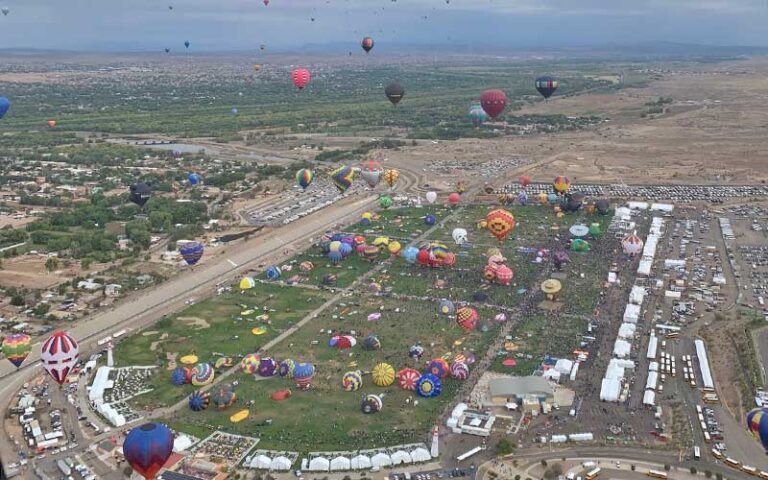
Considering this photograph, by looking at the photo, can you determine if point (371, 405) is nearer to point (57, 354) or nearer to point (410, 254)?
point (57, 354)

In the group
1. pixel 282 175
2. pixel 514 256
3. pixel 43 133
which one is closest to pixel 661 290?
pixel 514 256

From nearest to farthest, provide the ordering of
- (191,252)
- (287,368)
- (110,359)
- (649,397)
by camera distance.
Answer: (649,397), (287,368), (110,359), (191,252)

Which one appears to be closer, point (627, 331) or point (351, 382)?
point (351, 382)

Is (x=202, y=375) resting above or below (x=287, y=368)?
above

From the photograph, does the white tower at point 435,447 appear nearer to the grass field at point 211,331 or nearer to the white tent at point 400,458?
the white tent at point 400,458

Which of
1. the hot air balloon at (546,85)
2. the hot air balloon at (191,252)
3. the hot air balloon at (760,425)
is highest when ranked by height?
the hot air balloon at (546,85)

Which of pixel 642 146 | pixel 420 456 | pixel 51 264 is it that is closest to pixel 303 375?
pixel 420 456

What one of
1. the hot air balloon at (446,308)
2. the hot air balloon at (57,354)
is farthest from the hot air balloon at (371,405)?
the hot air balloon at (57,354)

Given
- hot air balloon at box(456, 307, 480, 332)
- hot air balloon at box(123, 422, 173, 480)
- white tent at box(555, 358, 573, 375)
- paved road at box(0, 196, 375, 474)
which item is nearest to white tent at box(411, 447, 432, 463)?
hot air balloon at box(123, 422, 173, 480)
